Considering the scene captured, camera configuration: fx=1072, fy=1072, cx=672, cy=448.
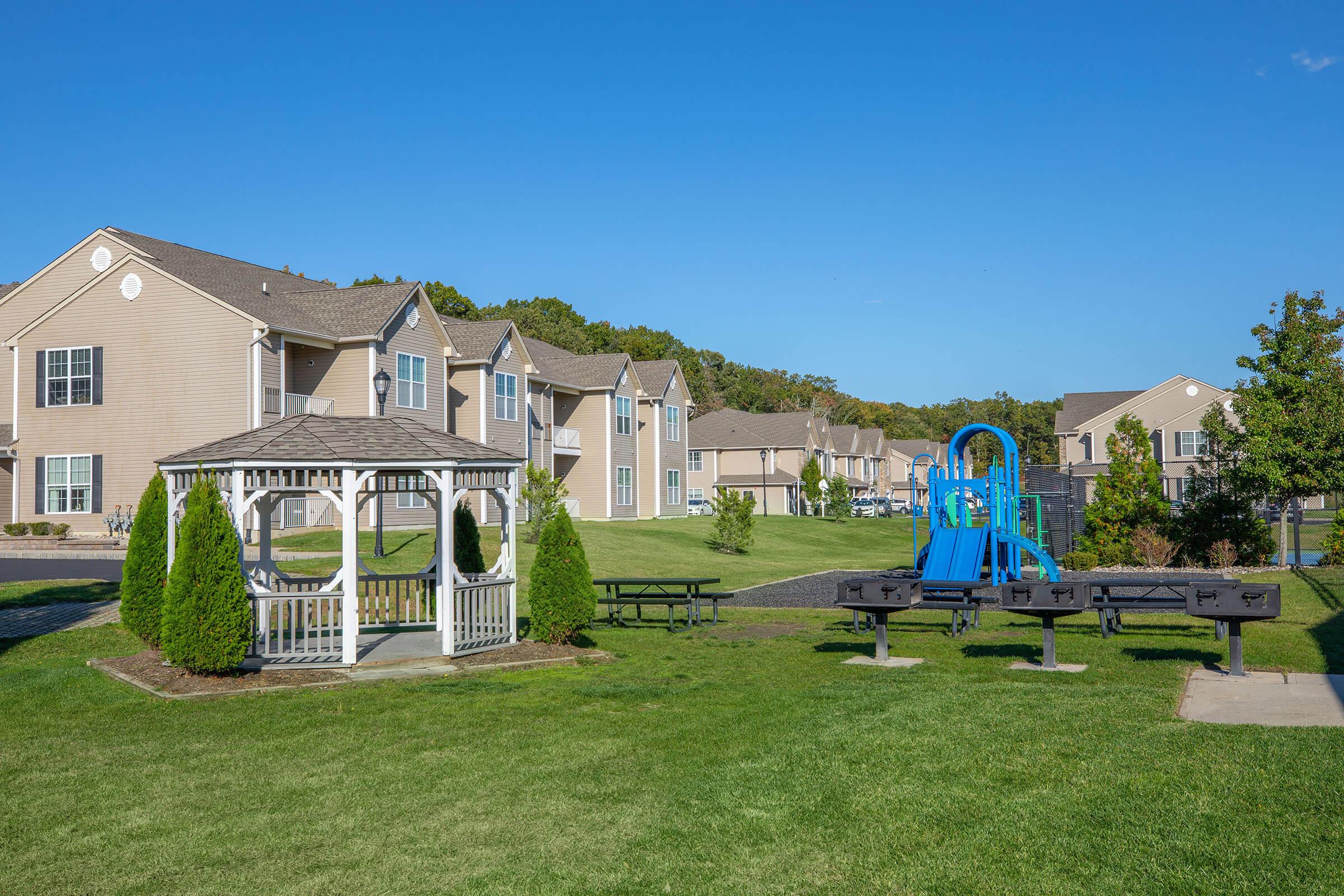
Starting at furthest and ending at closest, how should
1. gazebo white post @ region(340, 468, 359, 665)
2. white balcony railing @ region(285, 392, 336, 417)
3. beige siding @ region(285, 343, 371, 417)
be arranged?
beige siding @ region(285, 343, 371, 417), white balcony railing @ region(285, 392, 336, 417), gazebo white post @ region(340, 468, 359, 665)

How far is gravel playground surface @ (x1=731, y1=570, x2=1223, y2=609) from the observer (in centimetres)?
2014

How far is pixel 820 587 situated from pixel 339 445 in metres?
13.4

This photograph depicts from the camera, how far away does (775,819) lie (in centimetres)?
633

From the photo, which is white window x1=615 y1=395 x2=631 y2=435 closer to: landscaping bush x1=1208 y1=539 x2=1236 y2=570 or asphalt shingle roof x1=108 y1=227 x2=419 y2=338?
asphalt shingle roof x1=108 y1=227 x2=419 y2=338

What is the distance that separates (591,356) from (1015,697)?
41810 millimetres

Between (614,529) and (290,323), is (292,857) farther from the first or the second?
(614,529)

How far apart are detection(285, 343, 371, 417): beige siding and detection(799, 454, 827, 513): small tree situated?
3797 centimetres

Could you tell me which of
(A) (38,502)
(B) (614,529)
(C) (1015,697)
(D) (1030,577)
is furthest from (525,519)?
(C) (1015,697)

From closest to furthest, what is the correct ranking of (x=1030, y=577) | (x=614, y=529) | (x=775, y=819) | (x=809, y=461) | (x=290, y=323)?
(x=775, y=819), (x=1030, y=577), (x=290, y=323), (x=614, y=529), (x=809, y=461)

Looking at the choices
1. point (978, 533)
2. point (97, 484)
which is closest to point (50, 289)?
point (97, 484)

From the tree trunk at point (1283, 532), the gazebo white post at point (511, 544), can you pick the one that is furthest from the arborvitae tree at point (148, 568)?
the tree trunk at point (1283, 532)

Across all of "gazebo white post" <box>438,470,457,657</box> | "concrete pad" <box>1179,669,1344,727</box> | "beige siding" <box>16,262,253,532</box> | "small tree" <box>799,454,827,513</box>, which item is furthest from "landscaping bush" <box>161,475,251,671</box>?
"small tree" <box>799,454,827,513</box>

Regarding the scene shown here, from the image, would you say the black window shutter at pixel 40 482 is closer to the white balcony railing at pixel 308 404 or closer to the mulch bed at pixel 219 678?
the white balcony railing at pixel 308 404

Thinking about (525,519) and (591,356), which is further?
(591,356)
